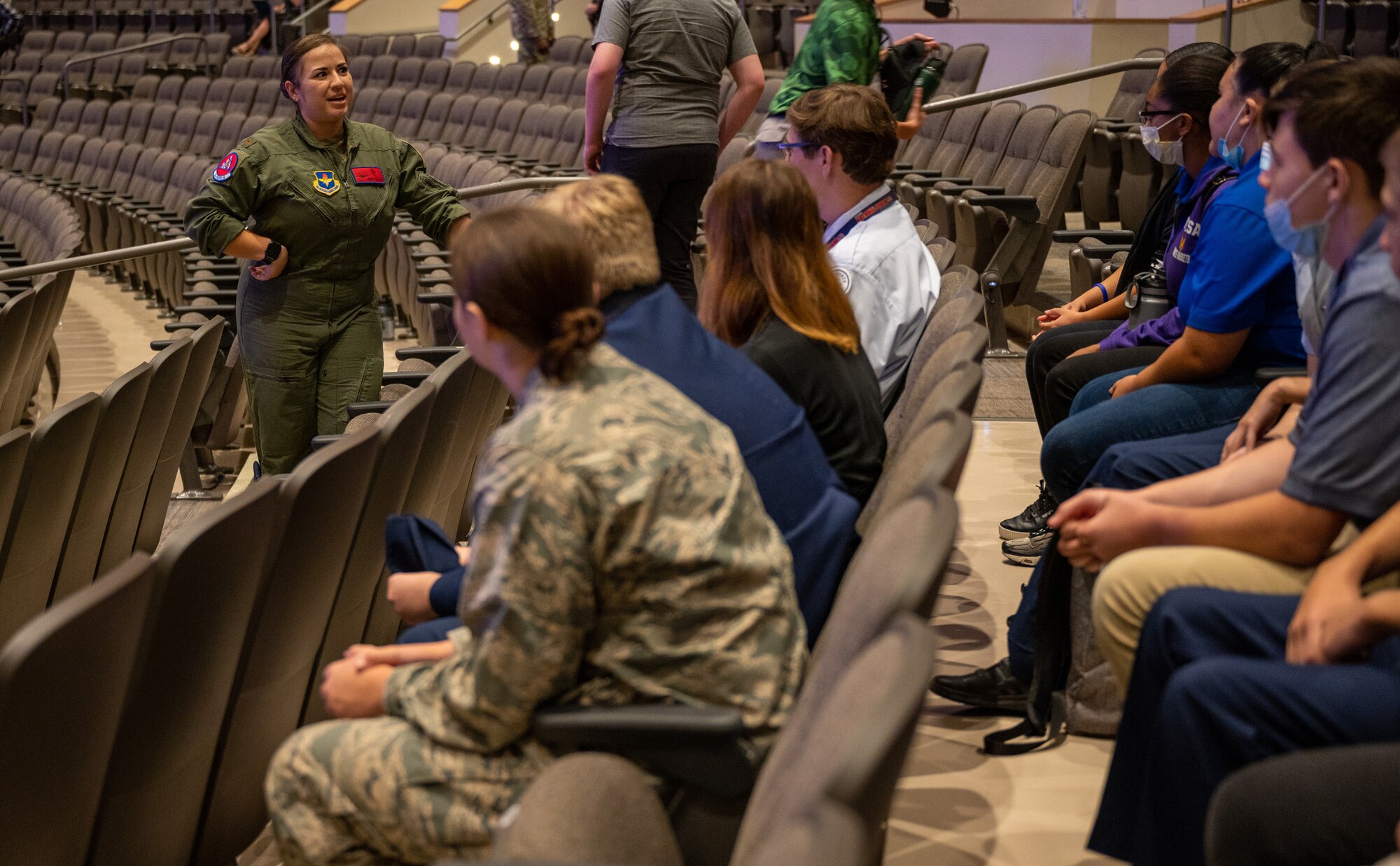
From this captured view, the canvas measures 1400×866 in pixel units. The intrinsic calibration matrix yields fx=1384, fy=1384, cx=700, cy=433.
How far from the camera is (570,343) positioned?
1288 mm

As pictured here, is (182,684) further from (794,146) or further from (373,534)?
(794,146)

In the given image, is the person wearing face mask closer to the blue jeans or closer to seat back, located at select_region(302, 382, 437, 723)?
the blue jeans

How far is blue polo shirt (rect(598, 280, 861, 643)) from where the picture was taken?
159cm

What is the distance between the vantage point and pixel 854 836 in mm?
781

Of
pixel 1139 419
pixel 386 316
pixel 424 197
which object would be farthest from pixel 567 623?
pixel 386 316

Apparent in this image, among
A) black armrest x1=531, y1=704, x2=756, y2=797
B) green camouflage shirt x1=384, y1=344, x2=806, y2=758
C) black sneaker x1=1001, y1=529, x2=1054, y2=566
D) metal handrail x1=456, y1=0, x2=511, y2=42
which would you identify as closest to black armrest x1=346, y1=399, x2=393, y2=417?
black sneaker x1=1001, y1=529, x2=1054, y2=566

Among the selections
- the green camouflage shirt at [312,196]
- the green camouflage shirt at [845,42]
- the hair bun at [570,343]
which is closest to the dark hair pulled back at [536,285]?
the hair bun at [570,343]

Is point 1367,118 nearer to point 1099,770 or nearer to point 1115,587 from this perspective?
point 1115,587

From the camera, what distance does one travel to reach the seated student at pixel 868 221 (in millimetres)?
2439

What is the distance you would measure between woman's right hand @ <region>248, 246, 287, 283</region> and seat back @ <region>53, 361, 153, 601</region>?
428mm

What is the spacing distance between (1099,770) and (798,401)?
0.70m

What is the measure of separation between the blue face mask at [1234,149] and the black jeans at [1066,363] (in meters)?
0.37

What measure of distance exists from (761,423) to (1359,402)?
0.64 m

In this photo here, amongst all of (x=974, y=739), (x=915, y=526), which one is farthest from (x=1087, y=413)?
(x=915, y=526)
